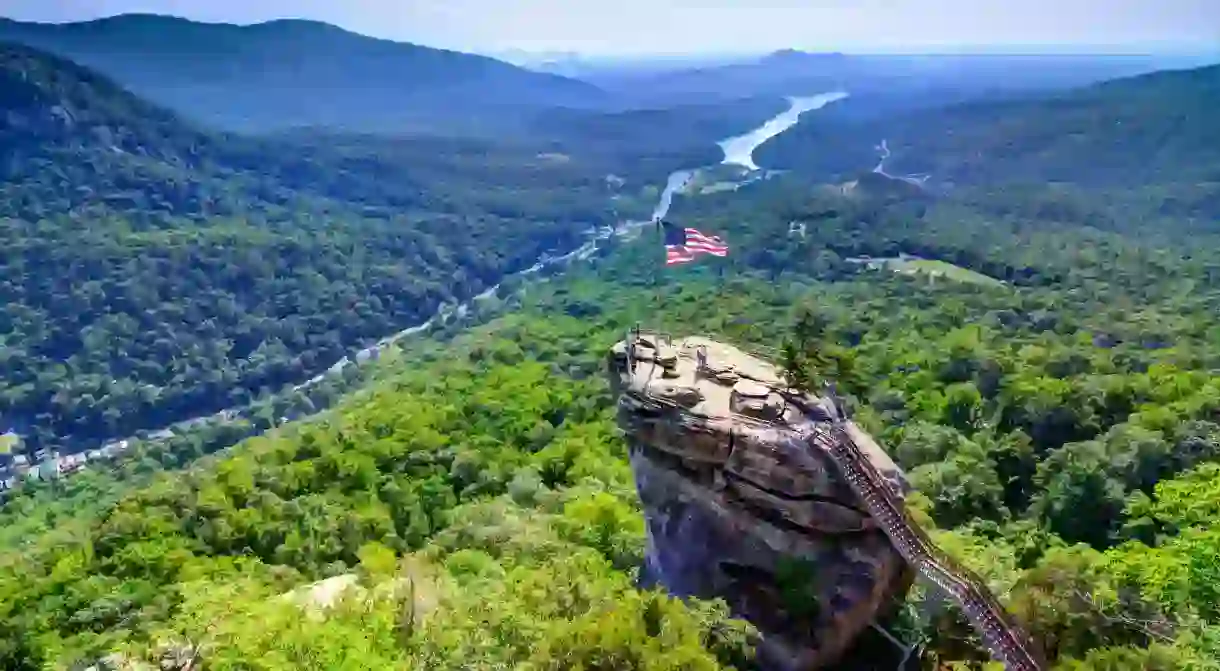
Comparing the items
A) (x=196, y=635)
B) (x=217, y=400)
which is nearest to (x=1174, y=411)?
(x=196, y=635)

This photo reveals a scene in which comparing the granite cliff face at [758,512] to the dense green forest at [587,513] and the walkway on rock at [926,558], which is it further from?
the dense green forest at [587,513]

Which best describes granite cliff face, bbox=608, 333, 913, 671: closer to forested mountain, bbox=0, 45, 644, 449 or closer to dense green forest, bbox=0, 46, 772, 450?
forested mountain, bbox=0, 45, 644, 449

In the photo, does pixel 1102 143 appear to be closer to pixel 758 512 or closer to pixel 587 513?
pixel 587 513

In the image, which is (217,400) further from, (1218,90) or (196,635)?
(1218,90)

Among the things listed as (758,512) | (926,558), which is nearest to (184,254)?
(758,512)

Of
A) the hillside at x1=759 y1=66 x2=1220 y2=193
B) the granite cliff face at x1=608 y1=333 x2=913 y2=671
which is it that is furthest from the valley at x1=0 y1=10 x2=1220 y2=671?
the hillside at x1=759 y1=66 x2=1220 y2=193
